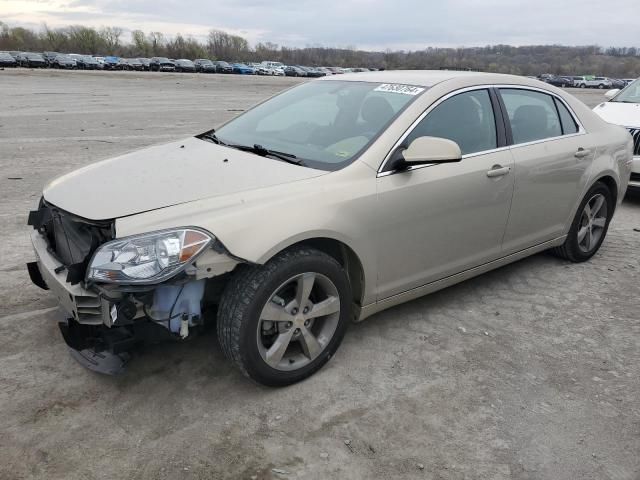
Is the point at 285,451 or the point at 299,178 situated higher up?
the point at 299,178

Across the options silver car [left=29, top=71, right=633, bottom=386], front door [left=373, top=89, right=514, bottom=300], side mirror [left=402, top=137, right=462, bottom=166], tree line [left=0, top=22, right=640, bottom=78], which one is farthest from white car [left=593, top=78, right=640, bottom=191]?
tree line [left=0, top=22, right=640, bottom=78]

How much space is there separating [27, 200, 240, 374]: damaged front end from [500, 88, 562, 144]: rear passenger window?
2.54 m

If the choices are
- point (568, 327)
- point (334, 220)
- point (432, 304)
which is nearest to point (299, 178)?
point (334, 220)

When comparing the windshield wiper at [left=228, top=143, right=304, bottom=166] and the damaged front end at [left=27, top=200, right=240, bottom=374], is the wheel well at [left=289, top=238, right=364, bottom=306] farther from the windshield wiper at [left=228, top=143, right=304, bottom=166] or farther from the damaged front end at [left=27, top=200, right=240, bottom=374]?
the damaged front end at [left=27, top=200, right=240, bottom=374]

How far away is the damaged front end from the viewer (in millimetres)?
2467

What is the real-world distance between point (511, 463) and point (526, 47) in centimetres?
8958

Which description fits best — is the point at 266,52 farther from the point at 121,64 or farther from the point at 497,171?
the point at 497,171

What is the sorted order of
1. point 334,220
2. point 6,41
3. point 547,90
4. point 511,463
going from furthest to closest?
1. point 6,41
2. point 547,90
3. point 334,220
4. point 511,463

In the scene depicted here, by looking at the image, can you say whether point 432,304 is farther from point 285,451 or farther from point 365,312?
point 285,451

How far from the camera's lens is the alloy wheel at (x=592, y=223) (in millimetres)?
4852

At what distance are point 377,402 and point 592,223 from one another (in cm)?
319

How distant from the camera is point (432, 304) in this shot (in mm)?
4066

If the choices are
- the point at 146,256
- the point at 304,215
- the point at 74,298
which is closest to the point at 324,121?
the point at 304,215

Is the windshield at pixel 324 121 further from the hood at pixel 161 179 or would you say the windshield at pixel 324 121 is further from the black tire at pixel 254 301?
the black tire at pixel 254 301
